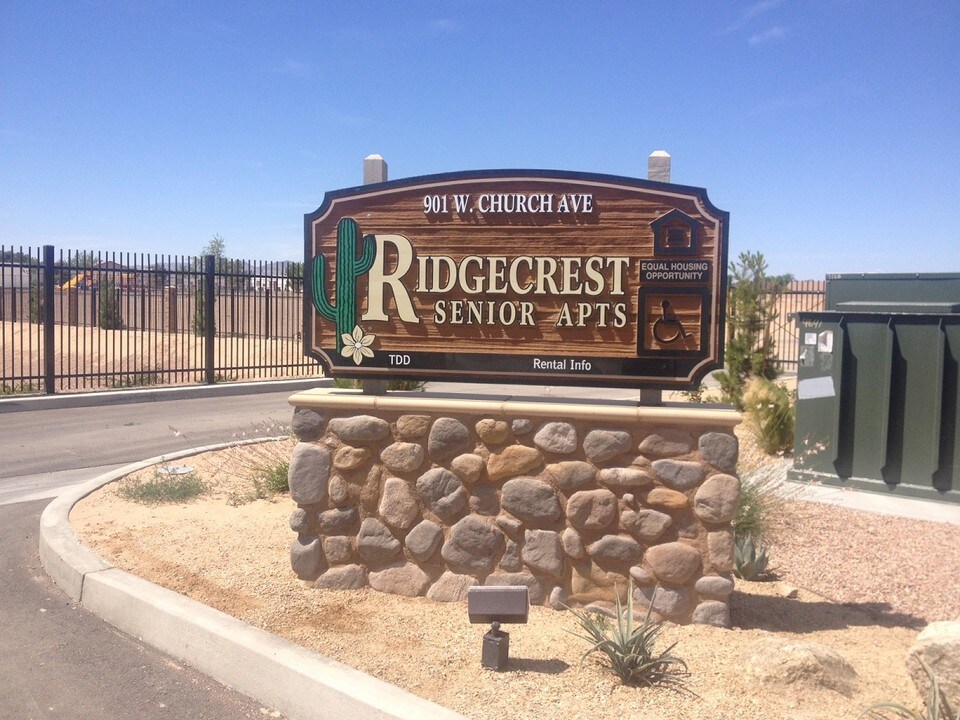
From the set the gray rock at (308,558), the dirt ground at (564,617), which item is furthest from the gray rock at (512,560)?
the gray rock at (308,558)

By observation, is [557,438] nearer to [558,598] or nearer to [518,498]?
[518,498]

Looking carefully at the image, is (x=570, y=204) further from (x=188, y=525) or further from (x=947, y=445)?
(x=947, y=445)

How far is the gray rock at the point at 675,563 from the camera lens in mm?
5078

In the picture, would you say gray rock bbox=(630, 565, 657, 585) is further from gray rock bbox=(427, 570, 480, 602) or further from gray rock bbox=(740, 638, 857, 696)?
gray rock bbox=(427, 570, 480, 602)

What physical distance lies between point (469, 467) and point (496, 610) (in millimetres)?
1284

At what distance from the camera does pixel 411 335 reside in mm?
5859

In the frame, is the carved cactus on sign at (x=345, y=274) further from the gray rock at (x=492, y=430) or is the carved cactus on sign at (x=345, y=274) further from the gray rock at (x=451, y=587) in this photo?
the gray rock at (x=451, y=587)

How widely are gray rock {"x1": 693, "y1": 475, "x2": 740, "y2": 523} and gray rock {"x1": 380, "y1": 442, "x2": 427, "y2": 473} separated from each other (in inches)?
69.3

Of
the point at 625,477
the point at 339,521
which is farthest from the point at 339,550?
the point at 625,477

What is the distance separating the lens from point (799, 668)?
4148 mm

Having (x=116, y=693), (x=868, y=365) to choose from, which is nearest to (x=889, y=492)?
(x=868, y=365)

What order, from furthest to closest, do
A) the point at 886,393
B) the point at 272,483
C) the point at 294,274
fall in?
1. the point at 294,274
2. the point at 886,393
3. the point at 272,483

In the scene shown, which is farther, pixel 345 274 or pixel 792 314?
pixel 792 314

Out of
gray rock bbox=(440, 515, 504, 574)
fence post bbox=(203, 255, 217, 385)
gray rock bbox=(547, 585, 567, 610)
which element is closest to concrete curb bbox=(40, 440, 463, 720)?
gray rock bbox=(440, 515, 504, 574)
